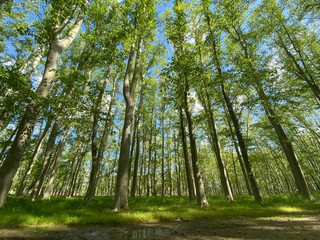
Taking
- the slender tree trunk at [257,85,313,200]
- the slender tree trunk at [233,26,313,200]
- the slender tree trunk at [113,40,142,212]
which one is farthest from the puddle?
the slender tree trunk at [257,85,313,200]

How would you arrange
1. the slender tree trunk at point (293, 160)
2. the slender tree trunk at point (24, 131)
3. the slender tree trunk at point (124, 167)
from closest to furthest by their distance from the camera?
the slender tree trunk at point (24, 131)
the slender tree trunk at point (124, 167)
the slender tree trunk at point (293, 160)

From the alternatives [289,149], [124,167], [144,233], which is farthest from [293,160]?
[144,233]

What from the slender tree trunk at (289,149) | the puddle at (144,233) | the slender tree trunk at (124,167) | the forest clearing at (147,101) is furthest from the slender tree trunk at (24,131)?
the slender tree trunk at (289,149)

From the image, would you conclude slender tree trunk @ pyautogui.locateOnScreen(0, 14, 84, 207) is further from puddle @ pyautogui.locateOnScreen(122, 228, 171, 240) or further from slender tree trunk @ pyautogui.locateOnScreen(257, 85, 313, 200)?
slender tree trunk @ pyautogui.locateOnScreen(257, 85, 313, 200)

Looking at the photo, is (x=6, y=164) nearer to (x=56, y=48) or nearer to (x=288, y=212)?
(x=56, y=48)

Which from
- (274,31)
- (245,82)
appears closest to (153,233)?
(245,82)

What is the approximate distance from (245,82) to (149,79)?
9.96 metres

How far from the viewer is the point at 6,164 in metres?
6.95

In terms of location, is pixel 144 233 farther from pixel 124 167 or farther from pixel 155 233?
pixel 124 167

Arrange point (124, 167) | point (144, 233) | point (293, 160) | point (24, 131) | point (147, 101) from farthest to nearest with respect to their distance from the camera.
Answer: point (147, 101)
point (293, 160)
point (124, 167)
point (24, 131)
point (144, 233)

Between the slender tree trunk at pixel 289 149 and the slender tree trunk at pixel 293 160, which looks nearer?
the slender tree trunk at pixel 289 149

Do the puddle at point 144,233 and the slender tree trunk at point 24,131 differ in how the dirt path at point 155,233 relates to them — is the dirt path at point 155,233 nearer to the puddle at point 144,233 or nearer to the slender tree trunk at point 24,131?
the puddle at point 144,233

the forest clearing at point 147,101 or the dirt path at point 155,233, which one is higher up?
the forest clearing at point 147,101

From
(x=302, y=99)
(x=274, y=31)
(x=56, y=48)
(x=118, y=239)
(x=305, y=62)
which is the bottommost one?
(x=118, y=239)
